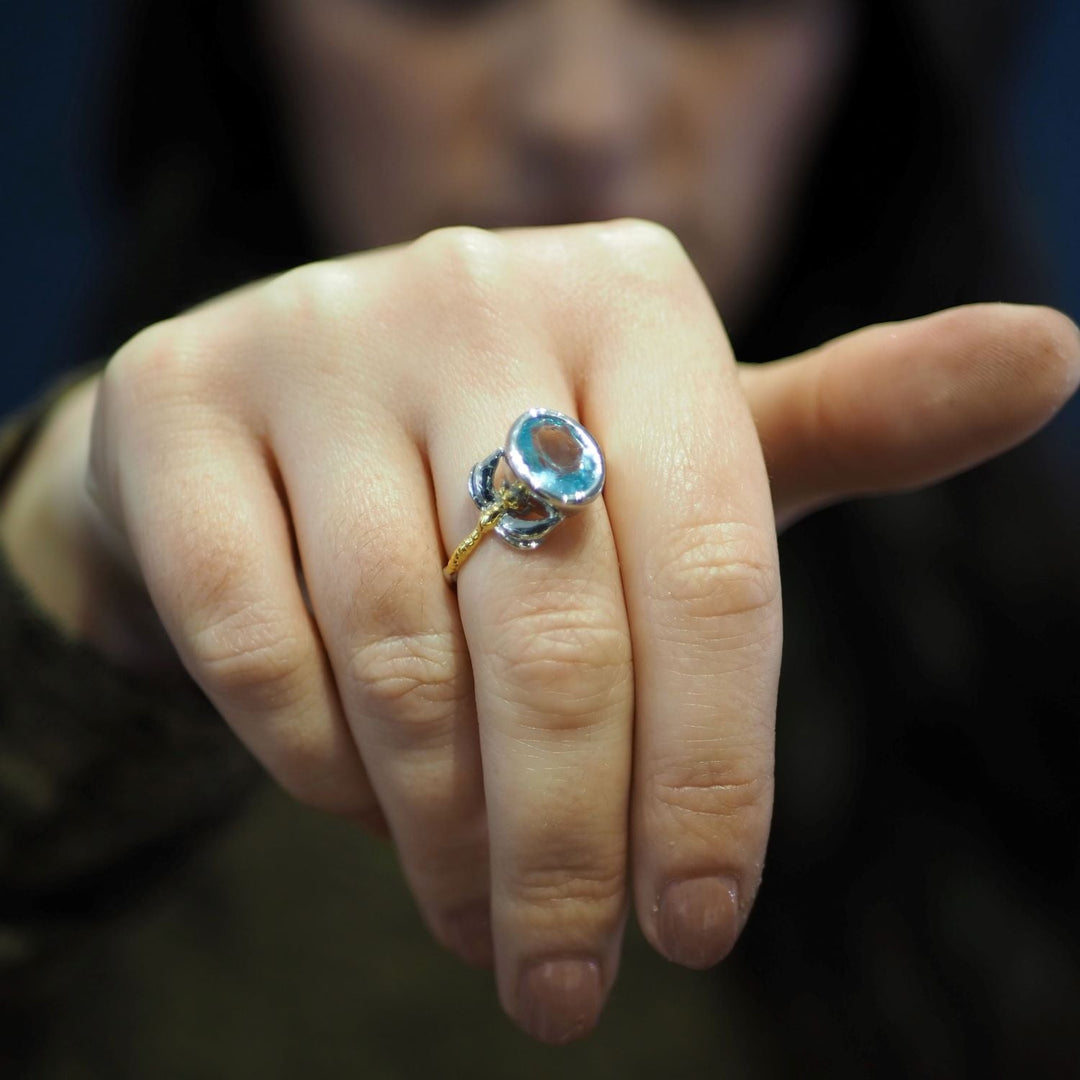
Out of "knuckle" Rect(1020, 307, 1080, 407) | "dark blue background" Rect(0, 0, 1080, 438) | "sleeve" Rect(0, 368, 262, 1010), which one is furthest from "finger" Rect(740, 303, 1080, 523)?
"dark blue background" Rect(0, 0, 1080, 438)

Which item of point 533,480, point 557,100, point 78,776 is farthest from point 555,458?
point 557,100

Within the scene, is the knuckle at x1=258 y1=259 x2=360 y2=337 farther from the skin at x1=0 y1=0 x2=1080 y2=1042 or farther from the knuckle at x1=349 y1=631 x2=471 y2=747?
the knuckle at x1=349 y1=631 x2=471 y2=747

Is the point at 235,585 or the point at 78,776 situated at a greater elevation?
the point at 235,585

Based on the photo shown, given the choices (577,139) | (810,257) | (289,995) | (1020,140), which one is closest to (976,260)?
(810,257)

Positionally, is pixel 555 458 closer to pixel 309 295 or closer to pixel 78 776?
pixel 309 295

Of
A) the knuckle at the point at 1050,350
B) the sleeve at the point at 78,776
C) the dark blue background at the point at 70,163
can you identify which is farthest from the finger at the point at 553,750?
the dark blue background at the point at 70,163
